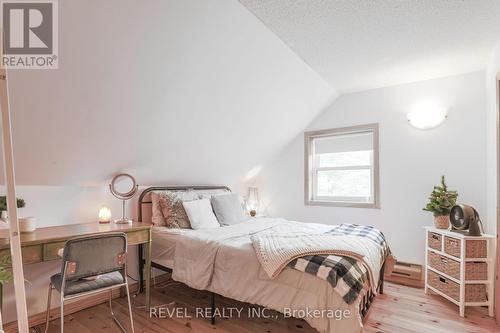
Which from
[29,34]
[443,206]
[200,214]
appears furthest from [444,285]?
[29,34]

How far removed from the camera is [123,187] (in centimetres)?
283

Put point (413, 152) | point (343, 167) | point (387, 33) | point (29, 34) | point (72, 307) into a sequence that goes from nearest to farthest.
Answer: point (29, 34) < point (387, 33) < point (72, 307) < point (413, 152) < point (343, 167)

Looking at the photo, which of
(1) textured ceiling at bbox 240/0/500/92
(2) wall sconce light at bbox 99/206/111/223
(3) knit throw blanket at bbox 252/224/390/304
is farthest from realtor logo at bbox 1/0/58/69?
(3) knit throw blanket at bbox 252/224/390/304

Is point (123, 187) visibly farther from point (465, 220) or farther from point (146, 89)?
point (465, 220)

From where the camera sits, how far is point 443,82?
10.6 feet

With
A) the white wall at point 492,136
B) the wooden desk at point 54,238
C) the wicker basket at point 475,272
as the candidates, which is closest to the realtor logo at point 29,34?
A: the wooden desk at point 54,238

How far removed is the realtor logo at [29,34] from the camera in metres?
1.47

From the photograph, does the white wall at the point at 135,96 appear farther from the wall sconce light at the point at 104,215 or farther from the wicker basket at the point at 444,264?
the wicker basket at the point at 444,264

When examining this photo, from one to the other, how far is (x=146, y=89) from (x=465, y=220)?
313 cm

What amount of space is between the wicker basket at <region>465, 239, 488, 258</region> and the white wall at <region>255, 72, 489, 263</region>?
680 millimetres

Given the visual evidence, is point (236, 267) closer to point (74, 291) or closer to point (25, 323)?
point (74, 291)

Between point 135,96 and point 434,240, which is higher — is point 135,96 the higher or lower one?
the higher one

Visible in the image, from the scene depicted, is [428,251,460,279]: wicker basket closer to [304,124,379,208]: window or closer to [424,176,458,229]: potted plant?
[424,176,458,229]: potted plant

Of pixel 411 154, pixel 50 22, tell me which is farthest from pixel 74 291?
pixel 411 154
